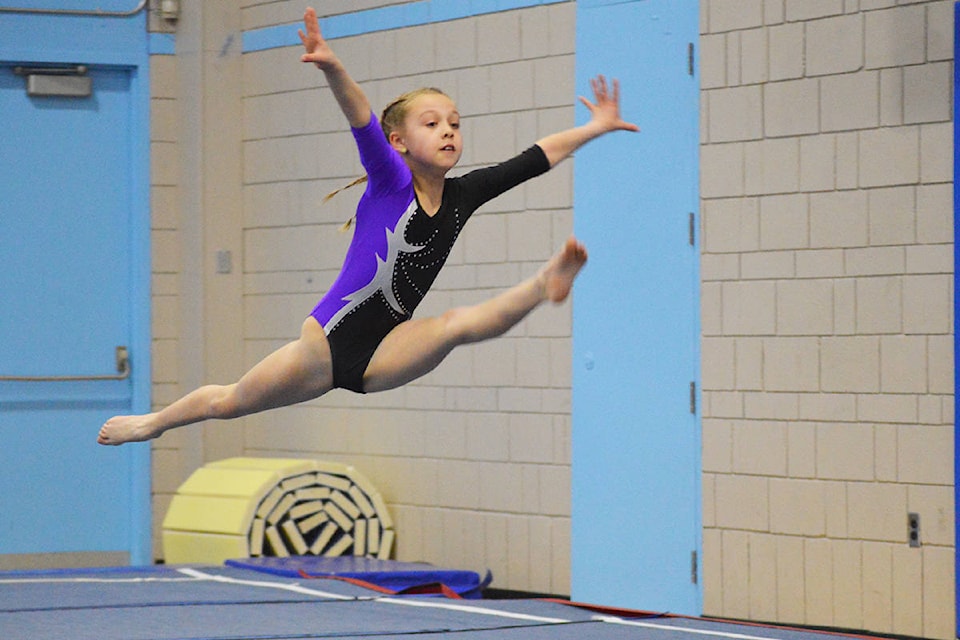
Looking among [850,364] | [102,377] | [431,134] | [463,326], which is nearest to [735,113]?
[850,364]

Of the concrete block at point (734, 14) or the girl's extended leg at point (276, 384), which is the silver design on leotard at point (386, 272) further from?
the concrete block at point (734, 14)

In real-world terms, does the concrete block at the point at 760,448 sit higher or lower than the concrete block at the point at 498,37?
A: lower

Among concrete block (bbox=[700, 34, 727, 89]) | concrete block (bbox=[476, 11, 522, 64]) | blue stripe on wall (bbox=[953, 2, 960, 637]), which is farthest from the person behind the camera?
concrete block (bbox=[476, 11, 522, 64])

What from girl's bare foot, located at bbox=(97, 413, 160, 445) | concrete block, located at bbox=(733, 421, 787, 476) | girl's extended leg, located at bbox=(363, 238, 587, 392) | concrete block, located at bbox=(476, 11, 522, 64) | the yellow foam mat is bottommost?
the yellow foam mat

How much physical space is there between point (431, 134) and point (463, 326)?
1.73 feet

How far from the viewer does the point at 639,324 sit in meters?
6.09

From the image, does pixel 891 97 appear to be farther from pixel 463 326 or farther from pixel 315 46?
pixel 315 46

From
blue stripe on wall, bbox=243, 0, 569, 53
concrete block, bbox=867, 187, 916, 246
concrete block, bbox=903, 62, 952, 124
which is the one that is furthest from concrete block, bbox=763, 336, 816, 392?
blue stripe on wall, bbox=243, 0, 569, 53

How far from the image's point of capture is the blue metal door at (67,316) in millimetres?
7410

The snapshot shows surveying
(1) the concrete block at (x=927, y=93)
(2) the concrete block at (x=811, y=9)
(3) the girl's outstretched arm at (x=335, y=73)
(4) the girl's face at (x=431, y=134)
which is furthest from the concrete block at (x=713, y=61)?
(3) the girl's outstretched arm at (x=335, y=73)

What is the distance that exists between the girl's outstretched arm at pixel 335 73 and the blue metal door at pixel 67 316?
4.40 metres

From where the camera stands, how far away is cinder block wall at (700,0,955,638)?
5238 millimetres

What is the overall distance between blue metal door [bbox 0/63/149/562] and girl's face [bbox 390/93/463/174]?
411cm

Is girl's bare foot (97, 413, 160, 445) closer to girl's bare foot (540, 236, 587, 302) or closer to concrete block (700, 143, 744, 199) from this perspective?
girl's bare foot (540, 236, 587, 302)
